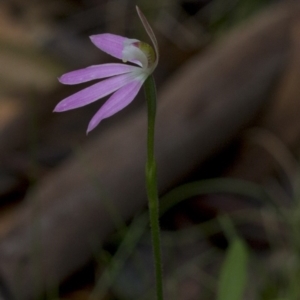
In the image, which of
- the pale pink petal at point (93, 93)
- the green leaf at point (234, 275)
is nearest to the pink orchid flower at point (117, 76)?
the pale pink petal at point (93, 93)

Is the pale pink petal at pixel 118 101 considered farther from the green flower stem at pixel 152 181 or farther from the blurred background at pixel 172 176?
the blurred background at pixel 172 176

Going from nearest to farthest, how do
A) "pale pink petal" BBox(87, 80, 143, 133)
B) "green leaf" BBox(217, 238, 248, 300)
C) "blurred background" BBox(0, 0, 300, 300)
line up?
"pale pink petal" BBox(87, 80, 143, 133) → "green leaf" BBox(217, 238, 248, 300) → "blurred background" BBox(0, 0, 300, 300)

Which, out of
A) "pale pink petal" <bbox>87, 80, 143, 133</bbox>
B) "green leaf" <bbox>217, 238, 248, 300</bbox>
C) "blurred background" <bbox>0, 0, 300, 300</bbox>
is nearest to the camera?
"pale pink petal" <bbox>87, 80, 143, 133</bbox>

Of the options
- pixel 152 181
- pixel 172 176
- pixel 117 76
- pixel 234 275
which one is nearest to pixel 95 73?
pixel 117 76

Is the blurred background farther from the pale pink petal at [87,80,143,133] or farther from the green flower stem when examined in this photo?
the pale pink petal at [87,80,143,133]

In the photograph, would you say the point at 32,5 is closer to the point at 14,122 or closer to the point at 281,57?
the point at 14,122

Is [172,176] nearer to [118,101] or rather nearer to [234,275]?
[234,275]

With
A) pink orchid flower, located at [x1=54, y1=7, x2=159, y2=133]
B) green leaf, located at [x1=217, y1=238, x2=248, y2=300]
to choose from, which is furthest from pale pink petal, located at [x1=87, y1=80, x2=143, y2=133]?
green leaf, located at [x1=217, y1=238, x2=248, y2=300]
